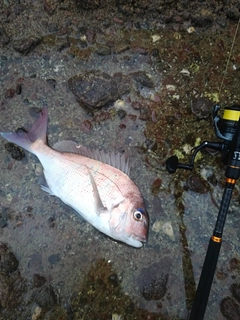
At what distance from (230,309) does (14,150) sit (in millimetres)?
2001

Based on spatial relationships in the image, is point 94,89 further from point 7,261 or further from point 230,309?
→ point 230,309

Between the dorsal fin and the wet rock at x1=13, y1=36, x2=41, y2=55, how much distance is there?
31.9 inches

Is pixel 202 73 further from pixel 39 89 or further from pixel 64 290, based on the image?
pixel 64 290

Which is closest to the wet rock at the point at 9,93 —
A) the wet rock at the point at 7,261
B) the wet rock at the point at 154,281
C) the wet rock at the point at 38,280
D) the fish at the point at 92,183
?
the fish at the point at 92,183

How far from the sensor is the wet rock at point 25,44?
3113 millimetres

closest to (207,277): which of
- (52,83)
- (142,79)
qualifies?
(142,79)

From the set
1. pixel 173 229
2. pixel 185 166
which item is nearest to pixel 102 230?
pixel 173 229

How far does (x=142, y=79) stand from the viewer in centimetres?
318

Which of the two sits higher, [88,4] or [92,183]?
[88,4]

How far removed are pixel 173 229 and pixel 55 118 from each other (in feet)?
4.19

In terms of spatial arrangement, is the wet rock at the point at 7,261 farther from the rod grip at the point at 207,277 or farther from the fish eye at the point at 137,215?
the rod grip at the point at 207,277

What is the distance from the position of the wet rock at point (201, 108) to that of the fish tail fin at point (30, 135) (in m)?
1.21

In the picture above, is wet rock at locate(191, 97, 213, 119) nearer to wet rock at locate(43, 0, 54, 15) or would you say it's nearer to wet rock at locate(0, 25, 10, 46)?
wet rock at locate(43, 0, 54, 15)

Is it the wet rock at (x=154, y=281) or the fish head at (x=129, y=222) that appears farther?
the wet rock at (x=154, y=281)
